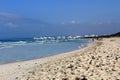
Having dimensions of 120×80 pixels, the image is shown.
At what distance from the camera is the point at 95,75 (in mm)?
8141

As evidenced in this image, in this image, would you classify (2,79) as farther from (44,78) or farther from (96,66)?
(96,66)

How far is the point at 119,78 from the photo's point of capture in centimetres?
766

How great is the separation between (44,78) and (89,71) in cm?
152

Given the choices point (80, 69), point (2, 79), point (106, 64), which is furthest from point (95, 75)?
point (2, 79)

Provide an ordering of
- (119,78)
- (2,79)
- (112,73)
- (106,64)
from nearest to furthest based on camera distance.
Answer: (119,78) < (112,73) < (106,64) < (2,79)

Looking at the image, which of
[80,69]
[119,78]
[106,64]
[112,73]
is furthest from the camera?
[106,64]

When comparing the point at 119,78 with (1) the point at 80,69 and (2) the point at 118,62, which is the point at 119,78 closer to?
(1) the point at 80,69

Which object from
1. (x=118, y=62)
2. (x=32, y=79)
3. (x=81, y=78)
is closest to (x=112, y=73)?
(x=81, y=78)

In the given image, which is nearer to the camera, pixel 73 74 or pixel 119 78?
pixel 119 78

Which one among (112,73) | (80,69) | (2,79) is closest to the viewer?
(112,73)

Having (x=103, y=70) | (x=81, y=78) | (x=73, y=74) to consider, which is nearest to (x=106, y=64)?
(x=103, y=70)

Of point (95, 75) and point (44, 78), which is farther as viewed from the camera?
point (44, 78)

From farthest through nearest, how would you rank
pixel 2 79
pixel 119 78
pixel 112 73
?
pixel 2 79 → pixel 112 73 → pixel 119 78

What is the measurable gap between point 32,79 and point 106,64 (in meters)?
2.55
